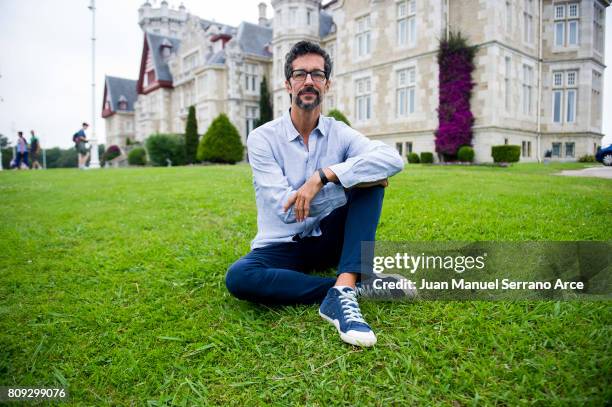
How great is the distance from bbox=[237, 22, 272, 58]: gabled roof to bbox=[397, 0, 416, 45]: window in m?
14.0

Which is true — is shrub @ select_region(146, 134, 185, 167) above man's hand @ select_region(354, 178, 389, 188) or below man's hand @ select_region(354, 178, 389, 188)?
above

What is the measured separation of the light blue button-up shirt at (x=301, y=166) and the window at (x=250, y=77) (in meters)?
30.3

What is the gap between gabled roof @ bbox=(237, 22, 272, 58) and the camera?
31469mm

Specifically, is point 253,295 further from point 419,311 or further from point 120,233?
point 120,233

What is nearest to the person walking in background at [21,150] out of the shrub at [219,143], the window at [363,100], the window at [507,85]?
the shrub at [219,143]

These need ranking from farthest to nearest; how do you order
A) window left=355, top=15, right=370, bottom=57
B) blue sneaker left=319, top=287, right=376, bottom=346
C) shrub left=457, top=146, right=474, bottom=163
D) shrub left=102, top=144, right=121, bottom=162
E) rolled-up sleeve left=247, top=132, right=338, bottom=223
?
shrub left=102, top=144, right=121, bottom=162 → window left=355, top=15, right=370, bottom=57 → shrub left=457, top=146, right=474, bottom=163 → rolled-up sleeve left=247, top=132, right=338, bottom=223 → blue sneaker left=319, top=287, right=376, bottom=346

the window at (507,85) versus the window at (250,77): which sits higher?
the window at (250,77)

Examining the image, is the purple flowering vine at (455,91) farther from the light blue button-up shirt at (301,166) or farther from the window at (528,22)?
the light blue button-up shirt at (301,166)

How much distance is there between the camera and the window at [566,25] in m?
19.0

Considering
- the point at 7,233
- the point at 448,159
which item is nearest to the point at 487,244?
the point at 7,233

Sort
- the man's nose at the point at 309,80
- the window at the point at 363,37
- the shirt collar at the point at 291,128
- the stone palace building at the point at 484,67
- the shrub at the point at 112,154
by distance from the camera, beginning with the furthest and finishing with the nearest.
→ the shrub at the point at 112,154 → the window at the point at 363,37 → the stone palace building at the point at 484,67 → the shirt collar at the point at 291,128 → the man's nose at the point at 309,80

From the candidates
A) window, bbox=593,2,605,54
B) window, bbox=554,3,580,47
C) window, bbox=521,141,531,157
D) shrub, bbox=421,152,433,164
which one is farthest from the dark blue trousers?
window, bbox=593,2,605,54

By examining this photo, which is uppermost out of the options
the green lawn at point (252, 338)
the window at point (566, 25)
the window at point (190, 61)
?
the window at point (190, 61)

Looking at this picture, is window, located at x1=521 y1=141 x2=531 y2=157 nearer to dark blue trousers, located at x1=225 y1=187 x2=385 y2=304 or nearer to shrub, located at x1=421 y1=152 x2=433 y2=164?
shrub, located at x1=421 y1=152 x2=433 y2=164
